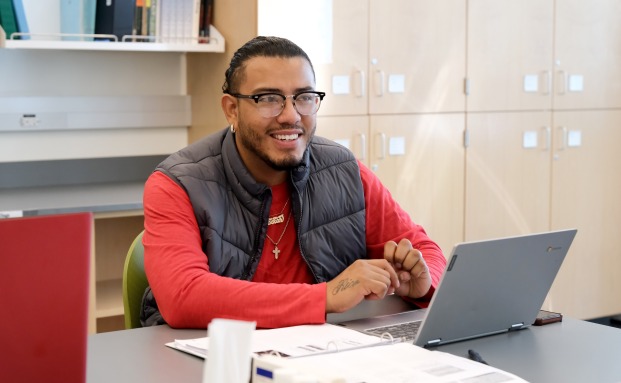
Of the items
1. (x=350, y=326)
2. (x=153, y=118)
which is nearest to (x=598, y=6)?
(x=153, y=118)

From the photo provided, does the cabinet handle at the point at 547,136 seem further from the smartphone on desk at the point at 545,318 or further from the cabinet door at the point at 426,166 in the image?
the smartphone on desk at the point at 545,318

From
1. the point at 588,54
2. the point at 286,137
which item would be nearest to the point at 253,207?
the point at 286,137

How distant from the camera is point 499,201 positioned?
4086 millimetres

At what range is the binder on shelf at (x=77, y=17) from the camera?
3336 millimetres

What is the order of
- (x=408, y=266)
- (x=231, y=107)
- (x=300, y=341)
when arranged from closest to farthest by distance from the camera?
1. (x=300, y=341)
2. (x=408, y=266)
3. (x=231, y=107)

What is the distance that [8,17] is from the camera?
3.20m

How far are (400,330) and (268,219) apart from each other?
0.47 metres

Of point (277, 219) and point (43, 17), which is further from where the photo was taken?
point (43, 17)

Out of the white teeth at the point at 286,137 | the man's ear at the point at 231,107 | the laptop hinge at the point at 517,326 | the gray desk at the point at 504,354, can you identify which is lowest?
the gray desk at the point at 504,354

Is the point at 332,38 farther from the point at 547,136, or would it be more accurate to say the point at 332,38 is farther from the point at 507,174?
the point at 547,136

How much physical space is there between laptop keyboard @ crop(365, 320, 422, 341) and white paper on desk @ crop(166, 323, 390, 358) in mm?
52

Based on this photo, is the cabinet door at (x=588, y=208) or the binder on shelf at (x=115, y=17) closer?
the binder on shelf at (x=115, y=17)

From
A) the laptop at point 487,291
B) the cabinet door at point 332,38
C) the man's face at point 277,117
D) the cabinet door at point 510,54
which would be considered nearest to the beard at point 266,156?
the man's face at point 277,117

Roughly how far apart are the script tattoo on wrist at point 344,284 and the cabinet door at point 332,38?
73.2 inches
